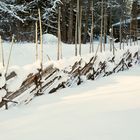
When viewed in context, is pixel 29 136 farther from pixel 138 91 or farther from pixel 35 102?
pixel 138 91

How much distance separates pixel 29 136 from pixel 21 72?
1.87 metres

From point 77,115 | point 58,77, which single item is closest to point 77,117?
point 77,115

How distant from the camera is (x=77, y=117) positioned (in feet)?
17.6

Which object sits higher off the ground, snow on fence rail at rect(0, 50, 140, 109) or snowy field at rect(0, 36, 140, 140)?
snow on fence rail at rect(0, 50, 140, 109)

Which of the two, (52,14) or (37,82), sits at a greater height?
(52,14)

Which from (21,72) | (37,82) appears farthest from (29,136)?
(37,82)

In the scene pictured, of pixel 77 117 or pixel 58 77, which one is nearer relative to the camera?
pixel 77 117

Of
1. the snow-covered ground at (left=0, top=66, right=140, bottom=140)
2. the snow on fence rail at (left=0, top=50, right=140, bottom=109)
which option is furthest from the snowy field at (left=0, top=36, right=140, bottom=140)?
the snow on fence rail at (left=0, top=50, right=140, bottom=109)

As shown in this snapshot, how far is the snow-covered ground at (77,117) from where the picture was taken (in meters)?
4.54

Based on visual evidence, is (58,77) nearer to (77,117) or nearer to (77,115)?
(77,115)

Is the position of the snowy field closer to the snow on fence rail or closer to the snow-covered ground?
the snow-covered ground

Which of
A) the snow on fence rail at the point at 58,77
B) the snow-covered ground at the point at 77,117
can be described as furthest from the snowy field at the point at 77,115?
the snow on fence rail at the point at 58,77

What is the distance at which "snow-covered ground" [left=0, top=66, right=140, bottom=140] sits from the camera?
4.54 m

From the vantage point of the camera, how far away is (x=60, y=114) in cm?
556
